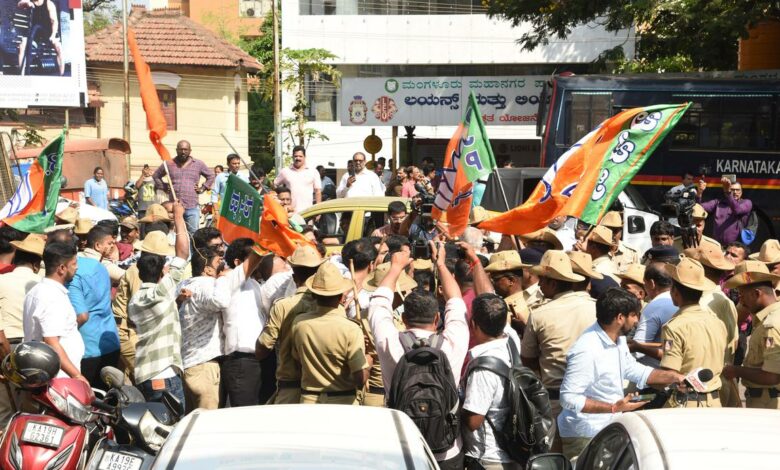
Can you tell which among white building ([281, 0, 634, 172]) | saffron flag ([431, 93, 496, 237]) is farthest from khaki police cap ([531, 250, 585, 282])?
white building ([281, 0, 634, 172])

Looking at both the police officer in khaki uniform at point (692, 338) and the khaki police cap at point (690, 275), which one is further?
the khaki police cap at point (690, 275)

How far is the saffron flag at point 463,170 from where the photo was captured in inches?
368

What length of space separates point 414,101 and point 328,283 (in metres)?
25.6

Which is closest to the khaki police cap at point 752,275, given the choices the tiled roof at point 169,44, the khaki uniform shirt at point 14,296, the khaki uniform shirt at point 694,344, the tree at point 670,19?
the khaki uniform shirt at point 694,344

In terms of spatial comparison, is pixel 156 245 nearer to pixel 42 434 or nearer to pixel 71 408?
pixel 71 408

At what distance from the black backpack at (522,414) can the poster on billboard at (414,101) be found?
25.7 m

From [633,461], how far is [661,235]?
655 centimetres

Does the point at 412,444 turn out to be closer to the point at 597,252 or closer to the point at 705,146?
the point at 597,252

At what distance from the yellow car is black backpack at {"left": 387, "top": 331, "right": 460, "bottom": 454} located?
6.70 meters

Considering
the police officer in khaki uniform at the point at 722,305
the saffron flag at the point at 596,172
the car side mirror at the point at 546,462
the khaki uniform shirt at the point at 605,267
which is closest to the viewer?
the car side mirror at the point at 546,462

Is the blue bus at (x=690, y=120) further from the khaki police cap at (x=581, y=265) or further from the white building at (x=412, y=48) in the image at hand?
the white building at (x=412, y=48)

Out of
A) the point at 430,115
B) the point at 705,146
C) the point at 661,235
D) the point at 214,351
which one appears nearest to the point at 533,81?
the point at 430,115

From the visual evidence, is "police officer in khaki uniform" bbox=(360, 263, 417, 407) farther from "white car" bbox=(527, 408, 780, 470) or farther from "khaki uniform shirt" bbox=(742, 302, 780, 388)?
"white car" bbox=(527, 408, 780, 470)

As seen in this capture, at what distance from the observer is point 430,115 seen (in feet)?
106
